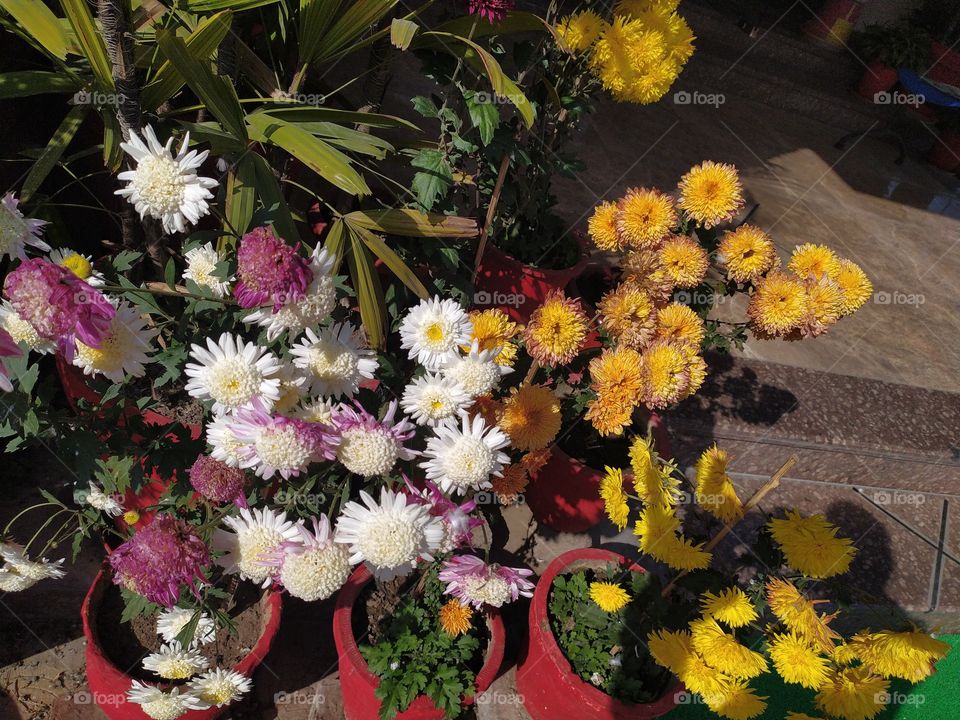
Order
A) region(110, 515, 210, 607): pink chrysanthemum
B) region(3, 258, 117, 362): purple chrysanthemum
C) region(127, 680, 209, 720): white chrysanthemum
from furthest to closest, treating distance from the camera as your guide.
A: 1. region(127, 680, 209, 720): white chrysanthemum
2. region(110, 515, 210, 607): pink chrysanthemum
3. region(3, 258, 117, 362): purple chrysanthemum

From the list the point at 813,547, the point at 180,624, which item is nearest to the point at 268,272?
the point at 180,624

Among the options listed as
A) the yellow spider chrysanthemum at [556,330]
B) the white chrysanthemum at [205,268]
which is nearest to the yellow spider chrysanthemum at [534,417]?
the yellow spider chrysanthemum at [556,330]

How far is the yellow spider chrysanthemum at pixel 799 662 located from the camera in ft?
3.29

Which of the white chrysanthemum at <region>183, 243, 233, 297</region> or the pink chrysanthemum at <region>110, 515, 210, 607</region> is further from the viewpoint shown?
the white chrysanthemum at <region>183, 243, 233, 297</region>

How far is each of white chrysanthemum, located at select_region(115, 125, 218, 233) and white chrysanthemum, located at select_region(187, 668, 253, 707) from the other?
2.92 feet

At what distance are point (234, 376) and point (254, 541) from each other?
0.89ft

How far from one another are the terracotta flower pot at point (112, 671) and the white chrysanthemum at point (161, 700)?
0.08m

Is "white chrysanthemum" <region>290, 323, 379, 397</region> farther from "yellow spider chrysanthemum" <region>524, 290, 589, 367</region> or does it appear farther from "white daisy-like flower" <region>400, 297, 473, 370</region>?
"yellow spider chrysanthemum" <region>524, 290, 589, 367</region>

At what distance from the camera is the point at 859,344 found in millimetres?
2654

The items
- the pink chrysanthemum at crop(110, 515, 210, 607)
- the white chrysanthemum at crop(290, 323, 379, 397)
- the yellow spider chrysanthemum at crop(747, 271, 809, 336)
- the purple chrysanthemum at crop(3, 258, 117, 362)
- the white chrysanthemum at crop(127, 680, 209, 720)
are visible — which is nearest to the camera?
the purple chrysanthemum at crop(3, 258, 117, 362)

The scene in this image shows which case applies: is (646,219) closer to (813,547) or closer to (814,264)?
(814,264)

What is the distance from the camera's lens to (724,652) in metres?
1.02

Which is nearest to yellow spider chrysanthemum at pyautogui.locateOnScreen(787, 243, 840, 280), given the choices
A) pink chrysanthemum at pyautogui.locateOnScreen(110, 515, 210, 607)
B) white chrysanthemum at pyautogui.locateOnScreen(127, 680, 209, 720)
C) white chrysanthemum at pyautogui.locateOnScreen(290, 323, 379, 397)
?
white chrysanthemum at pyautogui.locateOnScreen(290, 323, 379, 397)

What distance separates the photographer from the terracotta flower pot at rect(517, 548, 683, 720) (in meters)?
1.28
